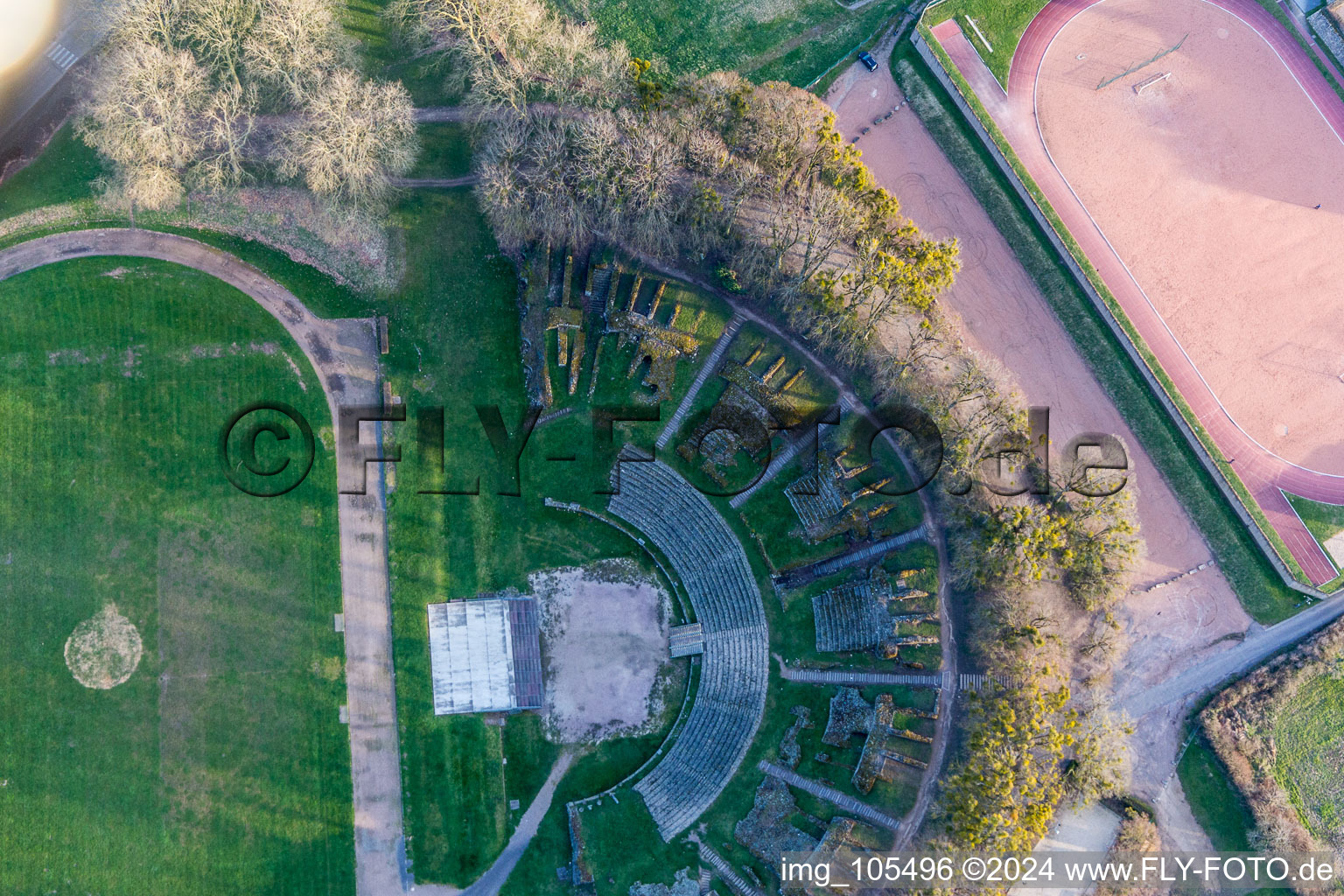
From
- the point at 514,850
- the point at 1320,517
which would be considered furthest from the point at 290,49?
the point at 1320,517

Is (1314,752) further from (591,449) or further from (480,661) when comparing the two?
(480,661)

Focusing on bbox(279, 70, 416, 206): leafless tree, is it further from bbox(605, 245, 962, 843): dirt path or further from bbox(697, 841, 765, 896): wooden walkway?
bbox(697, 841, 765, 896): wooden walkway

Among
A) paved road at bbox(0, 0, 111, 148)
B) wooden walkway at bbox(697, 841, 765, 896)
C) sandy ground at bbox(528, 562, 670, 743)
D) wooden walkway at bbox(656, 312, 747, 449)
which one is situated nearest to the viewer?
wooden walkway at bbox(697, 841, 765, 896)

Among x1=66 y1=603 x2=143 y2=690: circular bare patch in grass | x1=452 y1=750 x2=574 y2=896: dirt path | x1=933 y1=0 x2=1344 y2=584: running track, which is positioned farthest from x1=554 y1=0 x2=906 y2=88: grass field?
x1=66 y1=603 x2=143 y2=690: circular bare patch in grass

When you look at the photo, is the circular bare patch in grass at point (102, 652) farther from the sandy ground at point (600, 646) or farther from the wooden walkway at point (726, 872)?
the wooden walkway at point (726, 872)

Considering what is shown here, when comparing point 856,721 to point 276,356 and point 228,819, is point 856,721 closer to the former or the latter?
point 228,819

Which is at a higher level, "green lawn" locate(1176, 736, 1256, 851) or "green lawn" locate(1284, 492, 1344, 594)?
"green lawn" locate(1284, 492, 1344, 594)

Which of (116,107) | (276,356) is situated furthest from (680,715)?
(116,107)
